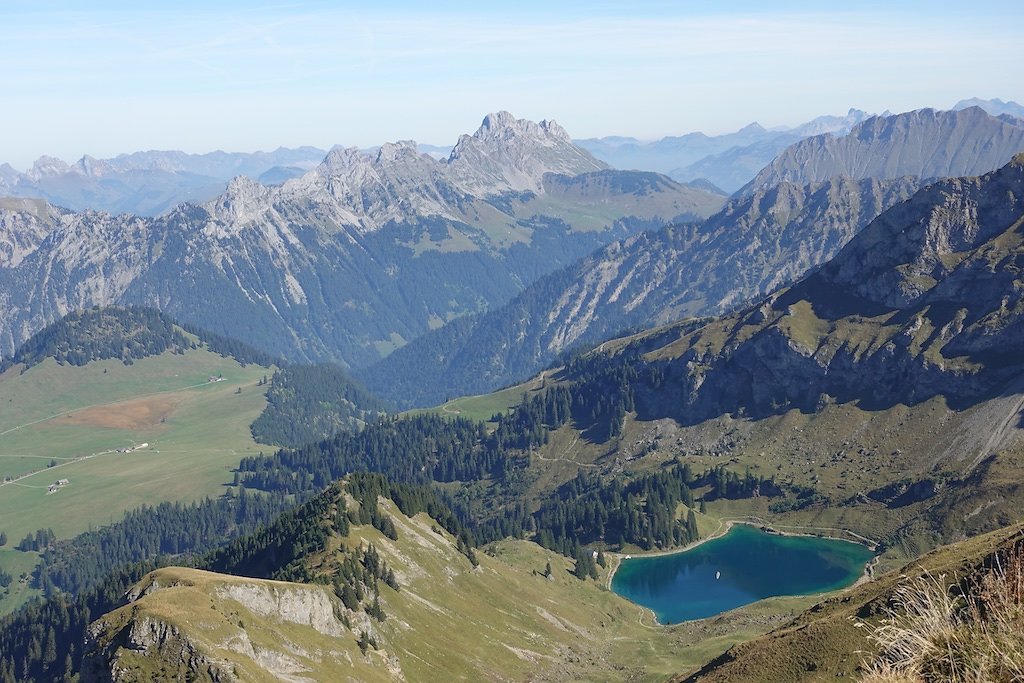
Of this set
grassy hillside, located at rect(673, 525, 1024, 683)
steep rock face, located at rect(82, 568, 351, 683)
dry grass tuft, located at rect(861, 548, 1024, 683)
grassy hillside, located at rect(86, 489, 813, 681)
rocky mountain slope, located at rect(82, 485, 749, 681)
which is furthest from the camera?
grassy hillside, located at rect(86, 489, 813, 681)

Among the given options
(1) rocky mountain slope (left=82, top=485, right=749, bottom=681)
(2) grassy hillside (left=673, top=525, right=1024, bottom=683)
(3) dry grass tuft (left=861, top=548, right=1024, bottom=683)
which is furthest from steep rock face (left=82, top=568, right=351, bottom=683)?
(3) dry grass tuft (left=861, top=548, right=1024, bottom=683)

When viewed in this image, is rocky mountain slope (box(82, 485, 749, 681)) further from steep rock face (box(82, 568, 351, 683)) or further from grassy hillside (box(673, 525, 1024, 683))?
grassy hillside (box(673, 525, 1024, 683))

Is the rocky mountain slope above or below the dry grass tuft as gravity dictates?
below

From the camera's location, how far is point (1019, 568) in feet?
99.2

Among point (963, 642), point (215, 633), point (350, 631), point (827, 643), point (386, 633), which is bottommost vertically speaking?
point (386, 633)

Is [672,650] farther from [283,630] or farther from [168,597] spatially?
[168,597]

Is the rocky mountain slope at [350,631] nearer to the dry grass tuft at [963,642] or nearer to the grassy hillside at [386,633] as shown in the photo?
the grassy hillside at [386,633]

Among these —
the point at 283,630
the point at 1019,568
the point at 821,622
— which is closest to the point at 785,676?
the point at 821,622

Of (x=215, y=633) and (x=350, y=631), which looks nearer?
(x=215, y=633)

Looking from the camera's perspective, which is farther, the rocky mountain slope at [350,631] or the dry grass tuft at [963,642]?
the rocky mountain slope at [350,631]

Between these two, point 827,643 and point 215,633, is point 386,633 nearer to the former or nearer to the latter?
point 215,633

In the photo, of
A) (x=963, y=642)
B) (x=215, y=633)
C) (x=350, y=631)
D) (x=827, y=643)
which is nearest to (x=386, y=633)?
(x=350, y=631)

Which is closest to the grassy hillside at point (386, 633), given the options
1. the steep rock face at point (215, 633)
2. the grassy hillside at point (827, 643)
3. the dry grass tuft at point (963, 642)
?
the steep rock face at point (215, 633)

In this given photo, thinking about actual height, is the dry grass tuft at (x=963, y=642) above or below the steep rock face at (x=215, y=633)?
above
